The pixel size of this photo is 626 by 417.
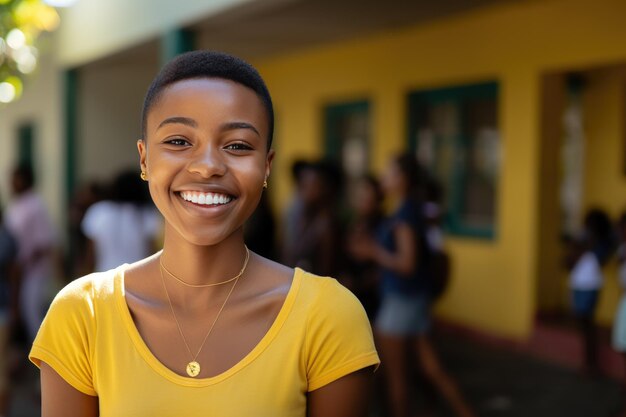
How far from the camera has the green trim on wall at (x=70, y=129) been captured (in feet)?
35.9

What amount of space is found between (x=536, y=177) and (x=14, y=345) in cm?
540

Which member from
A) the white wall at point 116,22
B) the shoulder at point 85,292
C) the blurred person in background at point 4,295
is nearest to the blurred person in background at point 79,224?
the white wall at point 116,22

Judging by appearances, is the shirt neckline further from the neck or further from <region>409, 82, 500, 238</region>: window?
<region>409, 82, 500, 238</region>: window

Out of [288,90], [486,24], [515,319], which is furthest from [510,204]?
[288,90]

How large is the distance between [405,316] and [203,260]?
346 centimetres

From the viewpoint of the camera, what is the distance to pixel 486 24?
8.21 m

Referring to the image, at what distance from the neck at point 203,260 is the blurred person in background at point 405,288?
10.8ft

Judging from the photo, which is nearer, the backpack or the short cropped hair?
the short cropped hair

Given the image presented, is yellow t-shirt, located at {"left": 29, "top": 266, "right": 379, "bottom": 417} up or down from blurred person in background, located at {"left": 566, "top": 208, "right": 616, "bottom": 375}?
up

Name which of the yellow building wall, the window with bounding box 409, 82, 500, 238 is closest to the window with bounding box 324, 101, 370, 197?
the yellow building wall

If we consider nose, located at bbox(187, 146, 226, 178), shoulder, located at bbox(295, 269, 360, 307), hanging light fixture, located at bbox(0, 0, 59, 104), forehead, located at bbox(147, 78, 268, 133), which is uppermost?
hanging light fixture, located at bbox(0, 0, 59, 104)

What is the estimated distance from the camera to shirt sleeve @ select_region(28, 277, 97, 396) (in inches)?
70.0

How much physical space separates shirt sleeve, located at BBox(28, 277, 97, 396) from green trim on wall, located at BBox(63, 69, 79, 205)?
9579 millimetres

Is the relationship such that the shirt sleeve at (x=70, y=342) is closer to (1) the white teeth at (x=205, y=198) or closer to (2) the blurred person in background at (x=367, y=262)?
(1) the white teeth at (x=205, y=198)
